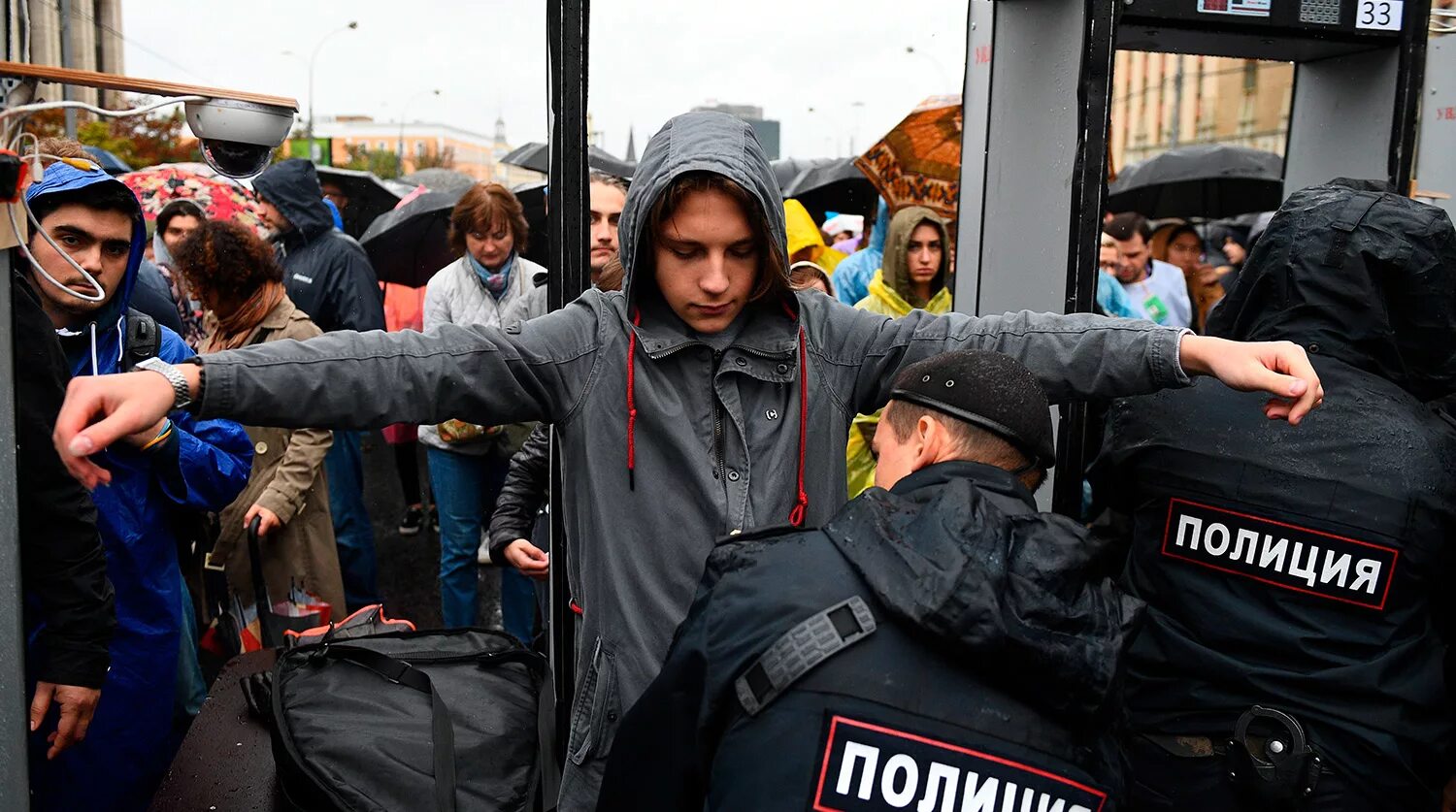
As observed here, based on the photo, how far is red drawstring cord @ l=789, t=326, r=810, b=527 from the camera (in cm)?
205

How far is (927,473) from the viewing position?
1562 millimetres

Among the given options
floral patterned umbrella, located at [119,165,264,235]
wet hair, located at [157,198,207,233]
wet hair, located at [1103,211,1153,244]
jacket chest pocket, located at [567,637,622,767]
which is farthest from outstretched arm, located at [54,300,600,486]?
wet hair, located at [1103,211,1153,244]

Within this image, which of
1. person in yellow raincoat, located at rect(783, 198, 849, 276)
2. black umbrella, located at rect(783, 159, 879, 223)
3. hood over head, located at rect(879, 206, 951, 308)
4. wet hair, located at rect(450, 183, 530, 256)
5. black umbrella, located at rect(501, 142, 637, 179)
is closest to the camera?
hood over head, located at rect(879, 206, 951, 308)

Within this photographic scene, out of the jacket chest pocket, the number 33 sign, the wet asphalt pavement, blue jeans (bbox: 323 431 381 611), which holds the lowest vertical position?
the wet asphalt pavement

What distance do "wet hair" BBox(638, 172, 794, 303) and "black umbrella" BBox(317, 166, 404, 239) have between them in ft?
32.2

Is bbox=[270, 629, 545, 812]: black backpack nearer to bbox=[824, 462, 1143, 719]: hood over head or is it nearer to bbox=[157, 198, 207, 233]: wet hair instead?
bbox=[824, 462, 1143, 719]: hood over head

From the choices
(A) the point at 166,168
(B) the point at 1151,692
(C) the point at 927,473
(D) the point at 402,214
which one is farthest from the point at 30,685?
(D) the point at 402,214

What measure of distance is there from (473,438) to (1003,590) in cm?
393

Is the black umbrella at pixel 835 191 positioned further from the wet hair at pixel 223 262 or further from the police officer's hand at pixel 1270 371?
the police officer's hand at pixel 1270 371

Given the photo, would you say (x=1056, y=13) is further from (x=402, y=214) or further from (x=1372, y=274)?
(x=402, y=214)

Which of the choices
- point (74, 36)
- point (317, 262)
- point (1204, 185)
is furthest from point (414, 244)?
point (74, 36)

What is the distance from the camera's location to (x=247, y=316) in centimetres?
450

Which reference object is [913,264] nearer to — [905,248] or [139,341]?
[905,248]

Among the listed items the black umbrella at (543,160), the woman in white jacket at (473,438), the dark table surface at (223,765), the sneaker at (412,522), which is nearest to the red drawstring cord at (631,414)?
the dark table surface at (223,765)
